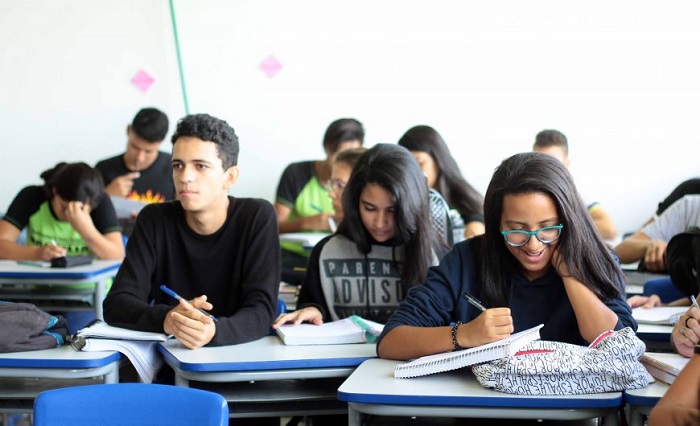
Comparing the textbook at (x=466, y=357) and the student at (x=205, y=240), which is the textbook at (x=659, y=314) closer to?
the textbook at (x=466, y=357)

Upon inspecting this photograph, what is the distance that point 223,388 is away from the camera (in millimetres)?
2691

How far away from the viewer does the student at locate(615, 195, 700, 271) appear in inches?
163

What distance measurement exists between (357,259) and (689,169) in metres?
3.68

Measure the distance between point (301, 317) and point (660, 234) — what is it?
1979 millimetres

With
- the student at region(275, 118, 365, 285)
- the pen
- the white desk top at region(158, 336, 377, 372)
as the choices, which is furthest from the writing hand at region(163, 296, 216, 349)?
the student at region(275, 118, 365, 285)

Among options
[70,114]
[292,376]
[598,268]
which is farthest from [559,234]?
[70,114]

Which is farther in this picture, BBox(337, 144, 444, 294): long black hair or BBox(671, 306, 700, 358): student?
BBox(337, 144, 444, 294): long black hair

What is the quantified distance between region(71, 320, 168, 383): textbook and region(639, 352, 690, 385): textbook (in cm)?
130

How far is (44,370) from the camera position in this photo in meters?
2.63

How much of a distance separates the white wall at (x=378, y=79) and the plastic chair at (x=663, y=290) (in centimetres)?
266

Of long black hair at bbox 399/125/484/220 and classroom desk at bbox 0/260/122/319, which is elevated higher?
long black hair at bbox 399/125/484/220

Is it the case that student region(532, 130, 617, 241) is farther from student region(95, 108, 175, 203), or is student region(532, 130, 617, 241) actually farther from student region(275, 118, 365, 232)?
student region(95, 108, 175, 203)

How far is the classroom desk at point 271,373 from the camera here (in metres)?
2.58

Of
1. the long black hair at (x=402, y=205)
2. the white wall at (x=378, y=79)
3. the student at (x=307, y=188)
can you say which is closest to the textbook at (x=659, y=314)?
the long black hair at (x=402, y=205)
